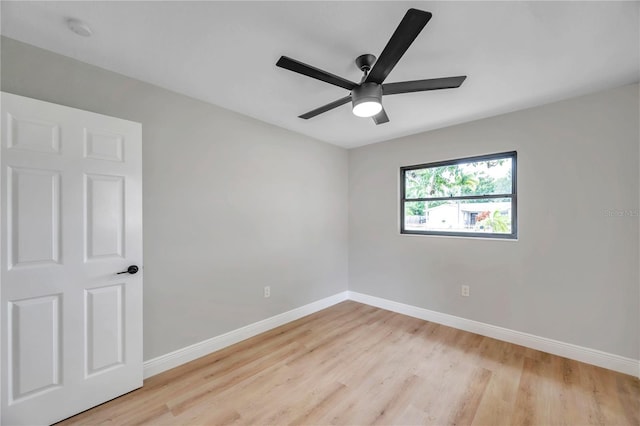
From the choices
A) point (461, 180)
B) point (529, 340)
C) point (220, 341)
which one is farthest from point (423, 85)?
point (220, 341)

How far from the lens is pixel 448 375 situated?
2.16 meters

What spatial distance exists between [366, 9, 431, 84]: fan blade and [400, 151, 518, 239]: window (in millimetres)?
2040

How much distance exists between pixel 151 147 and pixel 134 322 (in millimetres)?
1402

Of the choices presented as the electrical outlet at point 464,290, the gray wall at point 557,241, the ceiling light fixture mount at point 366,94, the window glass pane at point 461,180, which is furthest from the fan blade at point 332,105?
the electrical outlet at point 464,290

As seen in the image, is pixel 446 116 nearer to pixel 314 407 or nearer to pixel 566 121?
pixel 566 121

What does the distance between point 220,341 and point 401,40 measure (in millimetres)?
2861

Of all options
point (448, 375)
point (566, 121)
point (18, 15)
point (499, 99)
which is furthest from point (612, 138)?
point (18, 15)

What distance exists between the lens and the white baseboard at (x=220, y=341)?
217 centimetres

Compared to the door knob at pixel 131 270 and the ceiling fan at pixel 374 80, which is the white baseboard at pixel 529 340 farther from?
the door knob at pixel 131 270

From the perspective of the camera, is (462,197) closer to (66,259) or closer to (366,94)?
(366,94)

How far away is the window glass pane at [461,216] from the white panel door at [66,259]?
10.2 ft

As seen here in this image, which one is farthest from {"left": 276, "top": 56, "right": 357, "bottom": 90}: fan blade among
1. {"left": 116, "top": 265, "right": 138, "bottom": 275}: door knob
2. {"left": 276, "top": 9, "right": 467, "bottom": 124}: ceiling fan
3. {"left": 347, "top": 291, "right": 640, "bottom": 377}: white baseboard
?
{"left": 347, "top": 291, "right": 640, "bottom": 377}: white baseboard

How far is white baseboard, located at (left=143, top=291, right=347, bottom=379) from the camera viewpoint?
217 cm

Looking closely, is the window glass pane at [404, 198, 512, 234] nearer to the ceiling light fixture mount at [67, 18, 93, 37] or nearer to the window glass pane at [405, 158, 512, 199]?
the window glass pane at [405, 158, 512, 199]
